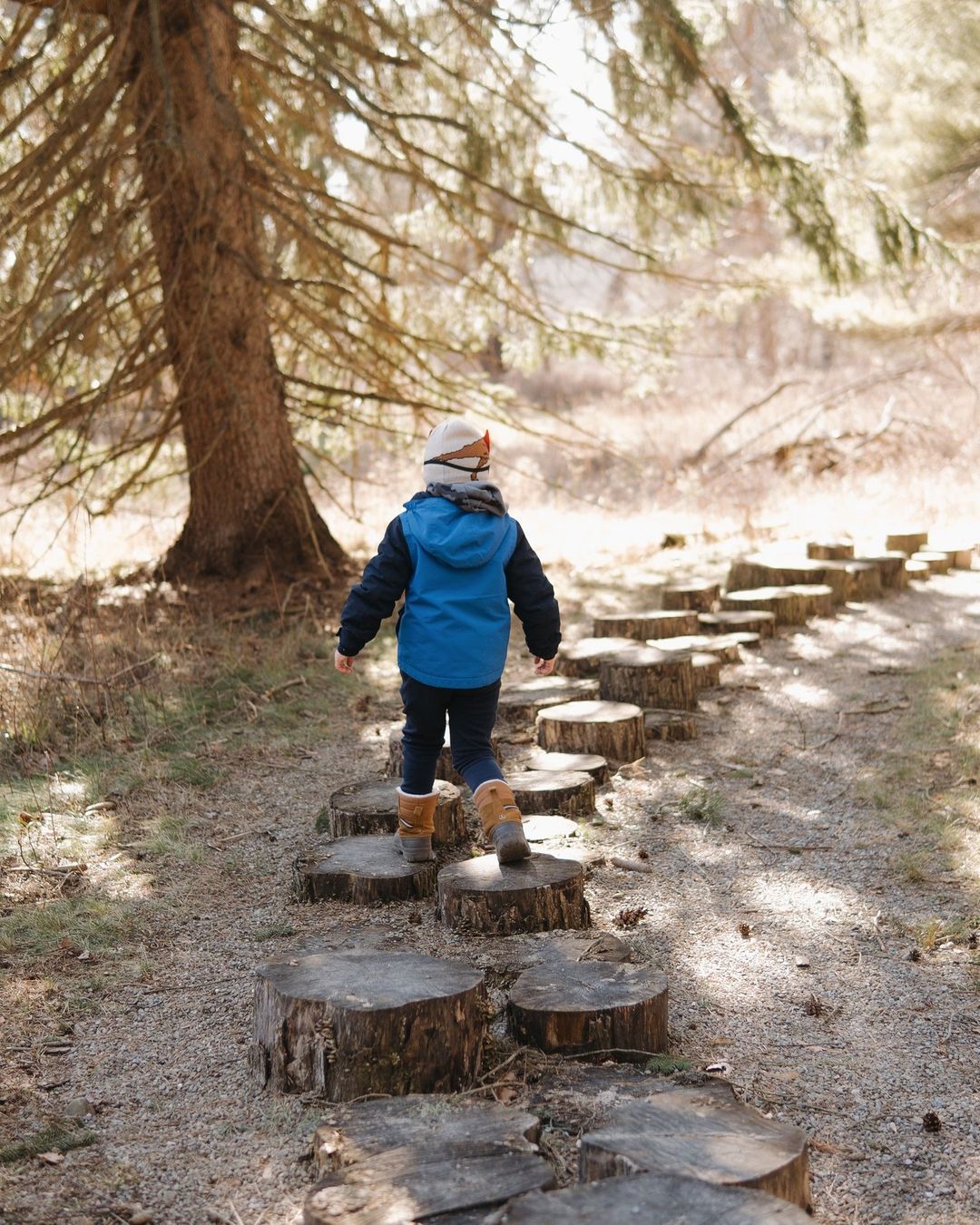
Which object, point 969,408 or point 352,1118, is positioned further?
point 969,408

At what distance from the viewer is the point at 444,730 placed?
3932 millimetres

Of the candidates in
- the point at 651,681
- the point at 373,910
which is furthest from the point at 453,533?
the point at 651,681

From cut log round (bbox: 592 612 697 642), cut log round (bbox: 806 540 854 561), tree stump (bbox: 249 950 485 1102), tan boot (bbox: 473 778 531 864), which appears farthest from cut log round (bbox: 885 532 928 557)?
tree stump (bbox: 249 950 485 1102)

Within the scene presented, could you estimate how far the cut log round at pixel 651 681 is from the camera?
589 centimetres

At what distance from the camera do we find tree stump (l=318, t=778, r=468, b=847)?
4.25 meters

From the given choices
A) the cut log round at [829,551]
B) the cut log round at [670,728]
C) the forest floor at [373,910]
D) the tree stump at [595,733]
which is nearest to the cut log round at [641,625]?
the forest floor at [373,910]

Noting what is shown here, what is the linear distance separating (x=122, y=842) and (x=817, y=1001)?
2571mm

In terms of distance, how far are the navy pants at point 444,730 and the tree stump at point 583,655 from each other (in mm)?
2234

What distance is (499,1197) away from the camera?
2.13 meters

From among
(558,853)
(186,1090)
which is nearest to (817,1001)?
(558,853)

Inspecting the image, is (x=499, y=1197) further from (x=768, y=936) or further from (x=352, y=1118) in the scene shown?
(x=768, y=936)

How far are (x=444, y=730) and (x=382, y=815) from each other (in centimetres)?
52

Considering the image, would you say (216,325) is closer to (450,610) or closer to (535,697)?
(535,697)

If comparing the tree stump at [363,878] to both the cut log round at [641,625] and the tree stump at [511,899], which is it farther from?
the cut log round at [641,625]
